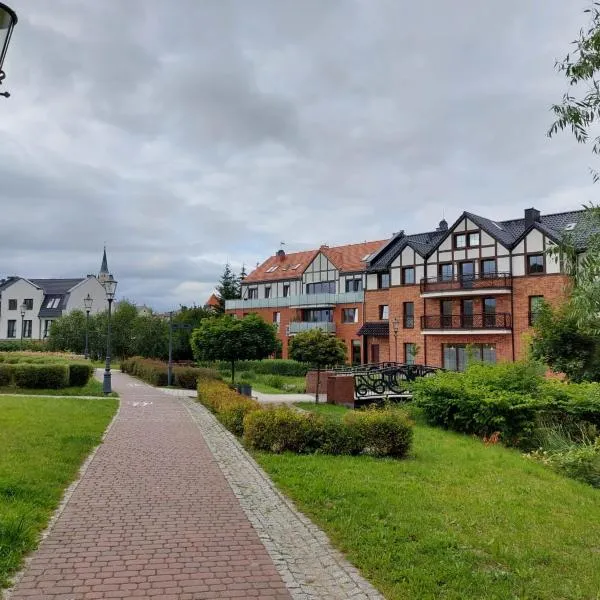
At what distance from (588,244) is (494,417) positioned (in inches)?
415

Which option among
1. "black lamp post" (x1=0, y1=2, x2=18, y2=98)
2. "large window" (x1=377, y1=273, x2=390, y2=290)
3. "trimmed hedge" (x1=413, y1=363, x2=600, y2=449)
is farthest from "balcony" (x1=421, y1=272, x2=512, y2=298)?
"black lamp post" (x1=0, y1=2, x2=18, y2=98)

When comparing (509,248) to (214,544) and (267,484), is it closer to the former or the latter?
(267,484)

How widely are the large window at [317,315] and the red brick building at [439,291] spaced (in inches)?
3.4

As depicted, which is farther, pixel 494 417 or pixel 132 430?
pixel 494 417

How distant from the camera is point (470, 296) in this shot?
35.0m

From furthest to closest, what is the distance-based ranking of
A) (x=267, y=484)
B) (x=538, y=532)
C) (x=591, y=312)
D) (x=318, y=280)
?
1. (x=318, y=280)
2. (x=267, y=484)
3. (x=538, y=532)
4. (x=591, y=312)

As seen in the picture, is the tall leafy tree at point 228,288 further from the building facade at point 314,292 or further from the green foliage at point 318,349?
the green foliage at point 318,349

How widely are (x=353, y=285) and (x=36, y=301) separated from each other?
40.7 m

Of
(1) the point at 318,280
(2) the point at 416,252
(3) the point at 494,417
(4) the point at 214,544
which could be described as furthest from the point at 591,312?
(1) the point at 318,280

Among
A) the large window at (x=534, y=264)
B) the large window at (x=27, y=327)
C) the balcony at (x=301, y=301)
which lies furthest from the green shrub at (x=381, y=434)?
the large window at (x=27, y=327)

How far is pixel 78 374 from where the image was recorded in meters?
21.9

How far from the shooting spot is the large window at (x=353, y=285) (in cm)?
4434

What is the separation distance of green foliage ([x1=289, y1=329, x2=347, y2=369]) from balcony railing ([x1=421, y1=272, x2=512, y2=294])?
1601 centimetres

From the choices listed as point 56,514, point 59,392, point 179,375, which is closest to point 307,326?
point 179,375
